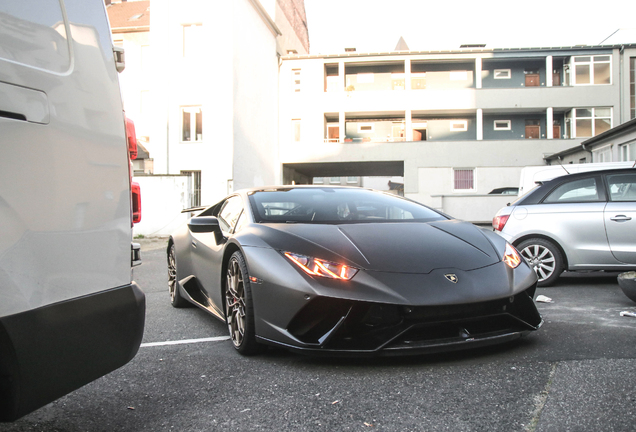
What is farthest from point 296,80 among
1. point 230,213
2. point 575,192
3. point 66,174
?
point 66,174

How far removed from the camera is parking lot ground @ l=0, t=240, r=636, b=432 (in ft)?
7.61

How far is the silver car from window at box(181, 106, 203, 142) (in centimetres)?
1819

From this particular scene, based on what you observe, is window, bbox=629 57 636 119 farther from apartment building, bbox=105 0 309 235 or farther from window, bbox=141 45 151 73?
window, bbox=141 45 151 73

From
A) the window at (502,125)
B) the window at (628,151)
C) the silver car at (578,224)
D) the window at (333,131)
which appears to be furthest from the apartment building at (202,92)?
the silver car at (578,224)

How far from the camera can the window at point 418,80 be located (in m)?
31.1

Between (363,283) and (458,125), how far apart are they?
1182 inches

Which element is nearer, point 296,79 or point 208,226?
point 208,226

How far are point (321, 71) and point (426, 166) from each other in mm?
8142

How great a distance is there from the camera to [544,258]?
6352 millimetres

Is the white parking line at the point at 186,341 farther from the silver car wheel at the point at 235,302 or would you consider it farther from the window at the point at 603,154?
the window at the point at 603,154

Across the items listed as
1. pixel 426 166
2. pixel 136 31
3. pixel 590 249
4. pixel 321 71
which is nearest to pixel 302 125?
pixel 321 71

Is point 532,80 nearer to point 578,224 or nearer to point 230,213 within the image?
point 578,224

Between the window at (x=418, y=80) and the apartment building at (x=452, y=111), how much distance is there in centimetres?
6

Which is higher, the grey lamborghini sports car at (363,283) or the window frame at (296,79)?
the window frame at (296,79)
